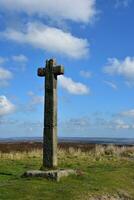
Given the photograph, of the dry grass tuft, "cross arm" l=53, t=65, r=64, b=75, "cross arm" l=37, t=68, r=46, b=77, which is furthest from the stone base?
the dry grass tuft

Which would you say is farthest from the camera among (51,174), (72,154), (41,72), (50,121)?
(72,154)

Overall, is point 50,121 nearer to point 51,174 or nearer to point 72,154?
point 51,174

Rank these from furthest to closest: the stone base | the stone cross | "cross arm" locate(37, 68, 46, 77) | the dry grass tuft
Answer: the dry grass tuft → "cross arm" locate(37, 68, 46, 77) → the stone cross → the stone base

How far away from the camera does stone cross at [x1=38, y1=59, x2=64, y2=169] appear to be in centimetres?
2050

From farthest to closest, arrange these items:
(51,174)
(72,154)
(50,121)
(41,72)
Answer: (72,154) < (41,72) < (50,121) < (51,174)

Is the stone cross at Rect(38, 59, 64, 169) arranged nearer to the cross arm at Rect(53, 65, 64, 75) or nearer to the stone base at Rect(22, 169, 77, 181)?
the cross arm at Rect(53, 65, 64, 75)

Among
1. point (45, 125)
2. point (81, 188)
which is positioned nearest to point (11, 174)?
point (45, 125)

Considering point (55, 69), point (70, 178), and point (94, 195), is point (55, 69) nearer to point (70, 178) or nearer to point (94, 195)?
point (70, 178)

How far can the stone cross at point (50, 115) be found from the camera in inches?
807

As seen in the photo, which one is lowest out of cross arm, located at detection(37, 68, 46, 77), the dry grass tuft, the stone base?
the stone base

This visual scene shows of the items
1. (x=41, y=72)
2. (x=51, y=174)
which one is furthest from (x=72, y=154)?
(x=51, y=174)

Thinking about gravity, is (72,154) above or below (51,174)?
above

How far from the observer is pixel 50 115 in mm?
20594

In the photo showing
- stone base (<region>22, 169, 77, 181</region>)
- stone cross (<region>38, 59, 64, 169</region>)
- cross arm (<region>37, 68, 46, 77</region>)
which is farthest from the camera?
cross arm (<region>37, 68, 46, 77</region>)
